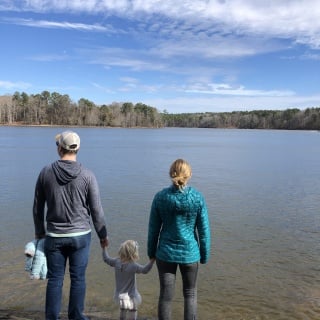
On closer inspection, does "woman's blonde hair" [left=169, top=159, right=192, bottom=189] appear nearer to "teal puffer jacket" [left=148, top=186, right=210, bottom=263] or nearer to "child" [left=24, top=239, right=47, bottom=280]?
"teal puffer jacket" [left=148, top=186, right=210, bottom=263]

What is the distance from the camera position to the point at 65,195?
4043 mm

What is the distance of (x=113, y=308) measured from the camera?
6066 millimetres

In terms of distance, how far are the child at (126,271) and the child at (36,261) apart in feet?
2.31

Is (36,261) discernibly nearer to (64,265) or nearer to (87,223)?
(64,265)

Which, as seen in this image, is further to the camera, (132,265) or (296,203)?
(296,203)

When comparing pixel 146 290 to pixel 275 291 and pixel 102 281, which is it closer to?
pixel 102 281

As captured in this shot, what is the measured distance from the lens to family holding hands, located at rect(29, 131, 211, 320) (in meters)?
4.00

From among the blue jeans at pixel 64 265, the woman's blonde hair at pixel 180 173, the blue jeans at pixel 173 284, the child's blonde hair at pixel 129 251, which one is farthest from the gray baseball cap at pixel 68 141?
the blue jeans at pixel 173 284

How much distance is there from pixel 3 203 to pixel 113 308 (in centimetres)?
918

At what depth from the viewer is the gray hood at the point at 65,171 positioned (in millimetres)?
3992

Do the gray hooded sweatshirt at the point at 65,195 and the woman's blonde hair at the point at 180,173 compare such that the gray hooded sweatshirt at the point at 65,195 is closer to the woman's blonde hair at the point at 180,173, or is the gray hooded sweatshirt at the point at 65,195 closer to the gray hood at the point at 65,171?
the gray hood at the point at 65,171

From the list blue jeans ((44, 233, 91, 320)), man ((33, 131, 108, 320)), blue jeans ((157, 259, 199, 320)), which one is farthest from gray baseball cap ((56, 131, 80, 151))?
blue jeans ((157, 259, 199, 320))

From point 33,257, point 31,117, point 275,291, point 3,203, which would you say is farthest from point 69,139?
point 31,117

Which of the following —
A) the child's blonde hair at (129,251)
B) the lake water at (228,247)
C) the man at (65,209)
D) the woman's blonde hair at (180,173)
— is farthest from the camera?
the lake water at (228,247)
